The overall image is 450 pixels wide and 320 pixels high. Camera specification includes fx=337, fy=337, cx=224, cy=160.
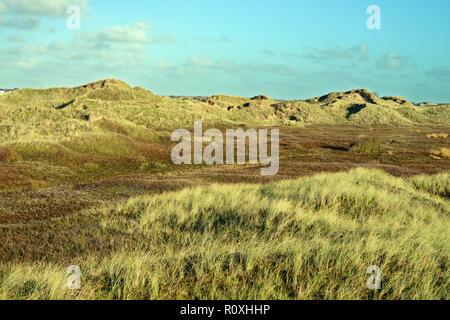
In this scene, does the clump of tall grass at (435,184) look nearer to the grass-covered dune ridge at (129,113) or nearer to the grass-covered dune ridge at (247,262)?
the grass-covered dune ridge at (247,262)

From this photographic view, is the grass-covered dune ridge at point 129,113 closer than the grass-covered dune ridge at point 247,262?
No

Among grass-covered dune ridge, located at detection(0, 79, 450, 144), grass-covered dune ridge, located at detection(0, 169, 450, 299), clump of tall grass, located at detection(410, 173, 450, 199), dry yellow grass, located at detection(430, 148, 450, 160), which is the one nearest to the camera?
grass-covered dune ridge, located at detection(0, 169, 450, 299)

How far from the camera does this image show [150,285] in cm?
490

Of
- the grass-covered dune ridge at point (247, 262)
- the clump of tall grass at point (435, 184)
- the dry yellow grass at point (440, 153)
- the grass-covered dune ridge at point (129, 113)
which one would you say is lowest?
Result: the clump of tall grass at point (435, 184)

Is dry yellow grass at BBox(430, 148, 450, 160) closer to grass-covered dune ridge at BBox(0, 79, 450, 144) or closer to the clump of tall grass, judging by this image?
the clump of tall grass

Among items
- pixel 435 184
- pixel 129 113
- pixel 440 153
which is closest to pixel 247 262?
pixel 435 184

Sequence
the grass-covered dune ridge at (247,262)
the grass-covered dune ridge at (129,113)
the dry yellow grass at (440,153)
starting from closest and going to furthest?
the grass-covered dune ridge at (247,262)
the dry yellow grass at (440,153)
the grass-covered dune ridge at (129,113)

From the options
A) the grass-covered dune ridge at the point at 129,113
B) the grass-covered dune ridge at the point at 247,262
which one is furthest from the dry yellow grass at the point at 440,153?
the grass-covered dune ridge at the point at 129,113

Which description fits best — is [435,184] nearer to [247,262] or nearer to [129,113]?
[247,262]

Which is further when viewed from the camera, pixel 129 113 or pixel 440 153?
pixel 129 113

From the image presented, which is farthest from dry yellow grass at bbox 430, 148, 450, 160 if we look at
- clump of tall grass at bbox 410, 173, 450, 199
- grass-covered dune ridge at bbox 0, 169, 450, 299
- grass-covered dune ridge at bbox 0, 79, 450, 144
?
grass-covered dune ridge at bbox 0, 79, 450, 144

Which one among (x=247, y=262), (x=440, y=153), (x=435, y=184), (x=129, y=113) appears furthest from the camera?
(x=129, y=113)

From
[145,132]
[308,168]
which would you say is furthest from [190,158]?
[145,132]

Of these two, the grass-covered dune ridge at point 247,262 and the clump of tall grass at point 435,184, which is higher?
the grass-covered dune ridge at point 247,262
